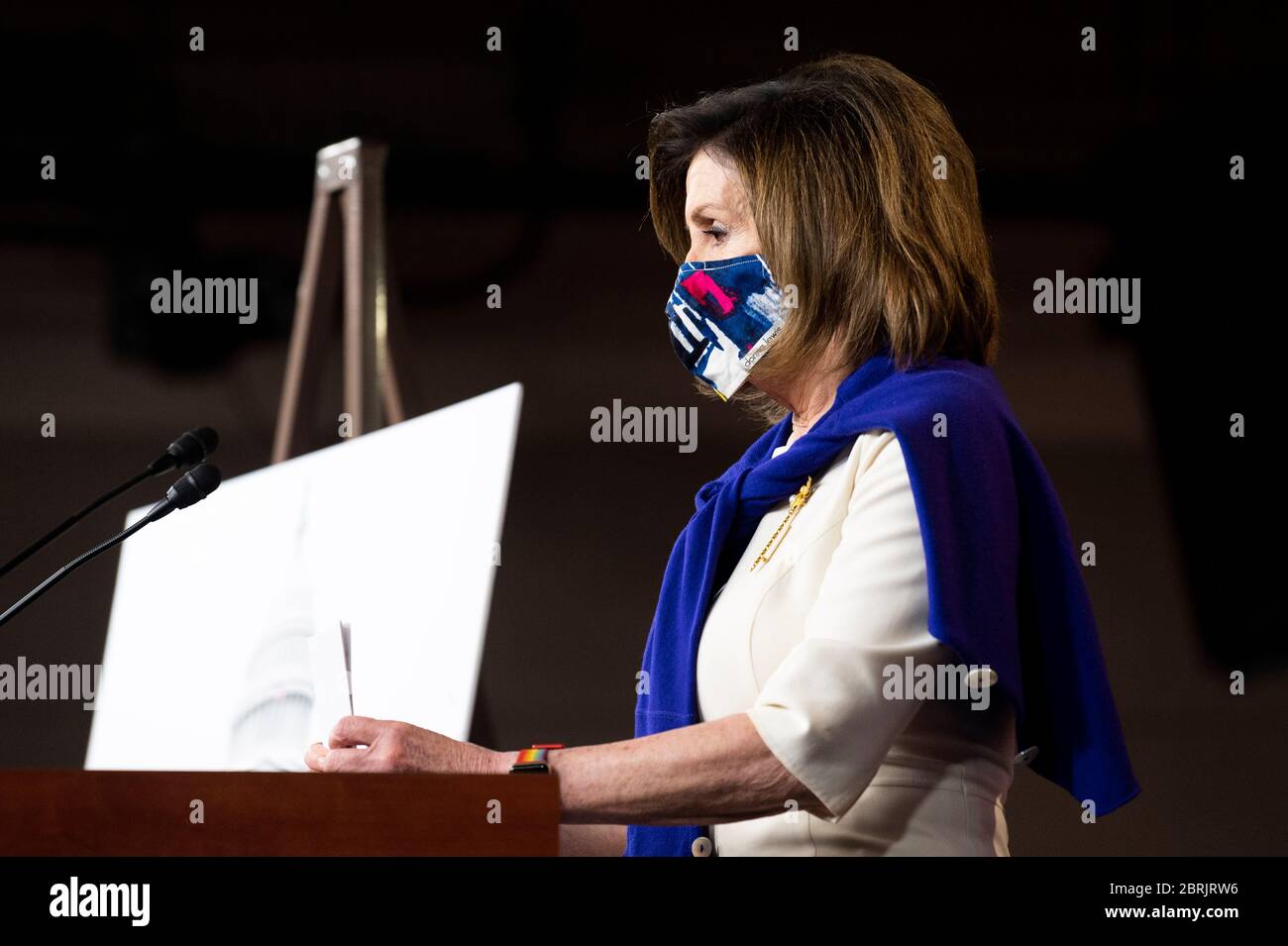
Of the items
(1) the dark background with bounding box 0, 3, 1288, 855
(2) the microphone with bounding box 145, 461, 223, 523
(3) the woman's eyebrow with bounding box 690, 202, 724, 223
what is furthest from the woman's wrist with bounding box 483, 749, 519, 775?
(1) the dark background with bounding box 0, 3, 1288, 855

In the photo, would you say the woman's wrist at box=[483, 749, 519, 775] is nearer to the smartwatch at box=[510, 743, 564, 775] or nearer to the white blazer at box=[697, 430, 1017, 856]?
the smartwatch at box=[510, 743, 564, 775]

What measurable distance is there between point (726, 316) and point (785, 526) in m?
0.30

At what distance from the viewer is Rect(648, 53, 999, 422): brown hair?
5.28ft

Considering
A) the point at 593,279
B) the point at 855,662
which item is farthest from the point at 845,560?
the point at 593,279

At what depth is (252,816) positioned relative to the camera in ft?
3.50

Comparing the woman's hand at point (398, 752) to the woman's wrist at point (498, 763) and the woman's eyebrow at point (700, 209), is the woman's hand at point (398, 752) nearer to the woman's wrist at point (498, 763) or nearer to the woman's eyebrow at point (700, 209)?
the woman's wrist at point (498, 763)

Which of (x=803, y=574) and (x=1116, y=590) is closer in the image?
(x=803, y=574)

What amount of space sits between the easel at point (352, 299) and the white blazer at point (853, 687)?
4.41 ft

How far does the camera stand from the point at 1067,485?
3818 mm

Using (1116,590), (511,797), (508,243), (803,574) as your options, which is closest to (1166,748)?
(1116,590)

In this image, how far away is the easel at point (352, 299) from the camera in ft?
9.27

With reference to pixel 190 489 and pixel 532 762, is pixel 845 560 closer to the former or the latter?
pixel 532 762
